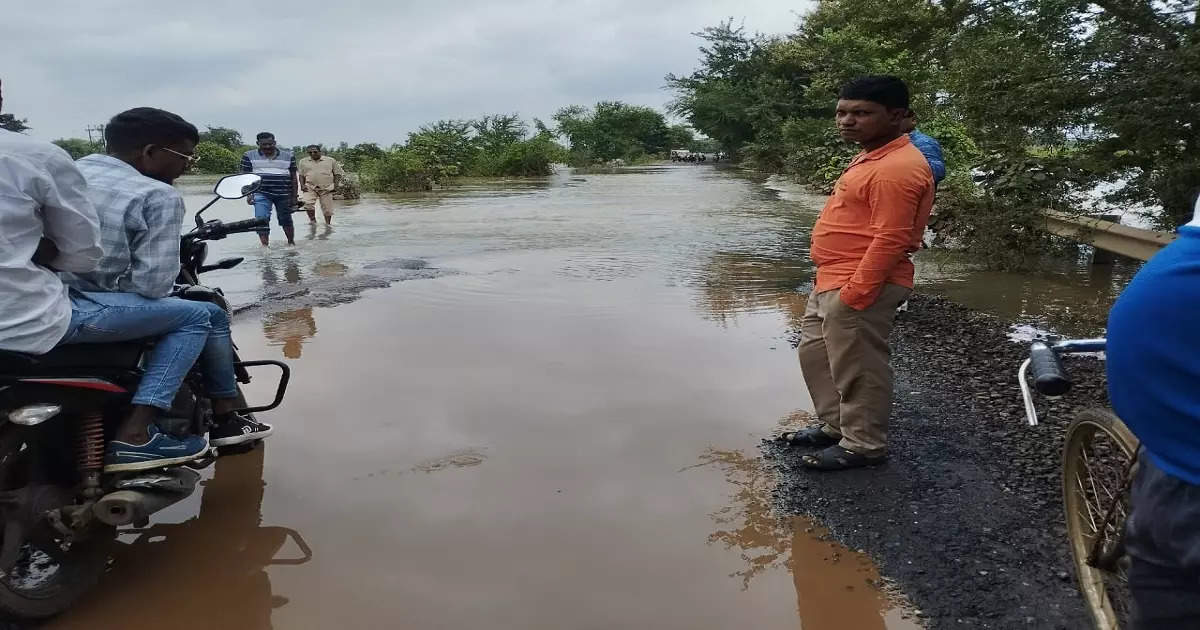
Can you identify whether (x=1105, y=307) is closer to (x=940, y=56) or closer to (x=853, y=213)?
(x=853, y=213)

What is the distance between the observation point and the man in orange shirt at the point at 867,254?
11.0 feet

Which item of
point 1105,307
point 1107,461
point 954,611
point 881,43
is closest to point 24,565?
point 954,611

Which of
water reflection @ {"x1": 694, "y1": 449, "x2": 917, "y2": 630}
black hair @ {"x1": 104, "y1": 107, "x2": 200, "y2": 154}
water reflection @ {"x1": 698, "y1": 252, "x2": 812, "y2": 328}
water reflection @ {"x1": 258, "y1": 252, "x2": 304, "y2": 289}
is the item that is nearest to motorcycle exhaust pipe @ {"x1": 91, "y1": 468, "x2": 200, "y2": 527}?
black hair @ {"x1": 104, "y1": 107, "x2": 200, "y2": 154}

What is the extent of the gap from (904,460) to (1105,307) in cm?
435

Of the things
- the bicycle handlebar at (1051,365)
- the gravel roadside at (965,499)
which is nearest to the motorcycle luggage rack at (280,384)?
the gravel roadside at (965,499)

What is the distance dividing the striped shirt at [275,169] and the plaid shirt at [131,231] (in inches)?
339

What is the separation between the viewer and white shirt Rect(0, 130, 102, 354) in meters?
2.39

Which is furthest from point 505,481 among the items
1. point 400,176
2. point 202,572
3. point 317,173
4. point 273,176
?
point 400,176

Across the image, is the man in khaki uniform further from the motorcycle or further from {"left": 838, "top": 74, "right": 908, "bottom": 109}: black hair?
{"left": 838, "top": 74, "right": 908, "bottom": 109}: black hair

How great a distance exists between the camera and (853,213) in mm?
3541

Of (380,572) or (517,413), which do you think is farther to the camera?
(517,413)

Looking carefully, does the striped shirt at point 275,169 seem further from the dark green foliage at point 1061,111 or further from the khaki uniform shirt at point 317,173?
the dark green foliage at point 1061,111

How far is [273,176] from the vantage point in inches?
437

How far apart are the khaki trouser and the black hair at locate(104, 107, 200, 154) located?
9.58ft
